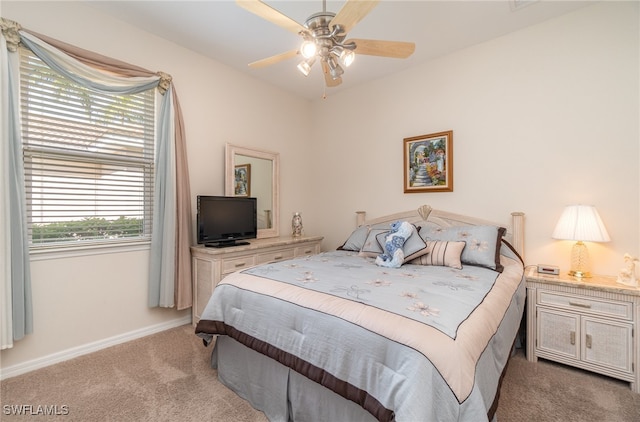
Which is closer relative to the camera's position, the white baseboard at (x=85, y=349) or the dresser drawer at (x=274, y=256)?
the white baseboard at (x=85, y=349)

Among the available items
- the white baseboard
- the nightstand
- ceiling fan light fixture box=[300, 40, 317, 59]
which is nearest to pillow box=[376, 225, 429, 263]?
the nightstand

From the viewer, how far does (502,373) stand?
5.09 feet

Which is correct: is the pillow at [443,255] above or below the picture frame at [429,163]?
below

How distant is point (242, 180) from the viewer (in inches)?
138

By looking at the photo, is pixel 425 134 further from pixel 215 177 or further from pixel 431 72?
pixel 215 177

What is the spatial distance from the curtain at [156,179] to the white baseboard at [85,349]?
0.26 m

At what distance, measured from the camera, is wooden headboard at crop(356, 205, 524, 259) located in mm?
2668

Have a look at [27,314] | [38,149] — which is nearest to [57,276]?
[27,314]

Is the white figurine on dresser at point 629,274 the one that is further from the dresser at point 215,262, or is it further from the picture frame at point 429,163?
the dresser at point 215,262

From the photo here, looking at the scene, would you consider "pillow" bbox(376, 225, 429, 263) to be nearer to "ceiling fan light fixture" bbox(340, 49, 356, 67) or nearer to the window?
"ceiling fan light fixture" bbox(340, 49, 356, 67)

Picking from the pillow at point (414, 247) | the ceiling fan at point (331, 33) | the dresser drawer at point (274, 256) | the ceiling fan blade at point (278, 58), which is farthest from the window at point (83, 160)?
the pillow at point (414, 247)

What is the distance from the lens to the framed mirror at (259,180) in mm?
3389

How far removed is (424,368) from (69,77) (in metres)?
3.05

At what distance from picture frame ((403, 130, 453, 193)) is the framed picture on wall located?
1.90m
